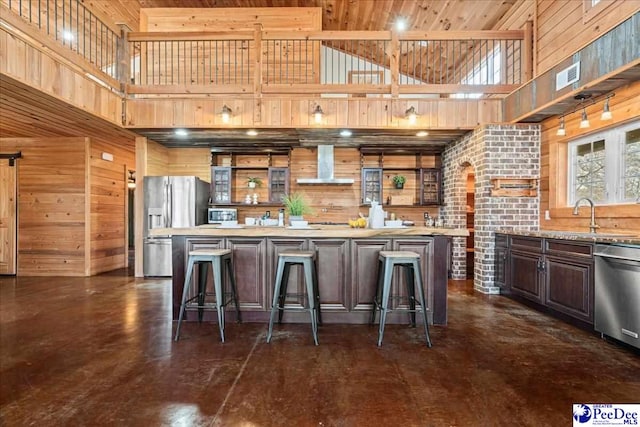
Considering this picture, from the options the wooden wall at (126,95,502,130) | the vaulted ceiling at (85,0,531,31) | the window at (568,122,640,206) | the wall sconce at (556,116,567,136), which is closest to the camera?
the window at (568,122,640,206)

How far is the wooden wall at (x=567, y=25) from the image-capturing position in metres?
3.40

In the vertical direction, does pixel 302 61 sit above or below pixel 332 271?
above

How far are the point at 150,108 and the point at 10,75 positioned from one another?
196 centimetres

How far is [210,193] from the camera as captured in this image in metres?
6.45

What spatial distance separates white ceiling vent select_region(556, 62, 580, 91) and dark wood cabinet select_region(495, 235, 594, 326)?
1.69 meters

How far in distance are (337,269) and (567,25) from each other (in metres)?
4.02

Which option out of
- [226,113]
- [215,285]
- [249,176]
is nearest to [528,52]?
[226,113]

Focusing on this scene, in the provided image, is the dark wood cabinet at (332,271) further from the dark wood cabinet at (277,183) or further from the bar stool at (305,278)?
the dark wood cabinet at (277,183)

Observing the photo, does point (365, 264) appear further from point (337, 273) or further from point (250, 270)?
point (250, 270)

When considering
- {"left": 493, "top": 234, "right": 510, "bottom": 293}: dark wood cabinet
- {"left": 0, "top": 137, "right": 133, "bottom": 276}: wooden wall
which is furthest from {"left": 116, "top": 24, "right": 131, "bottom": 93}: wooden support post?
{"left": 493, "top": 234, "right": 510, "bottom": 293}: dark wood cabinet

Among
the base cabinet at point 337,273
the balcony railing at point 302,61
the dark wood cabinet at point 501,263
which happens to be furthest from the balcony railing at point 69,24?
the dark wood cabinet at point 501,263

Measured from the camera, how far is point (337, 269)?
3355 millimetres

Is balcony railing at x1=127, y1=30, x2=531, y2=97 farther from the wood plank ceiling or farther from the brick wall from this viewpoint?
the brick wall

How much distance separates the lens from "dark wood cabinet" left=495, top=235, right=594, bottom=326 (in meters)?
3.15
